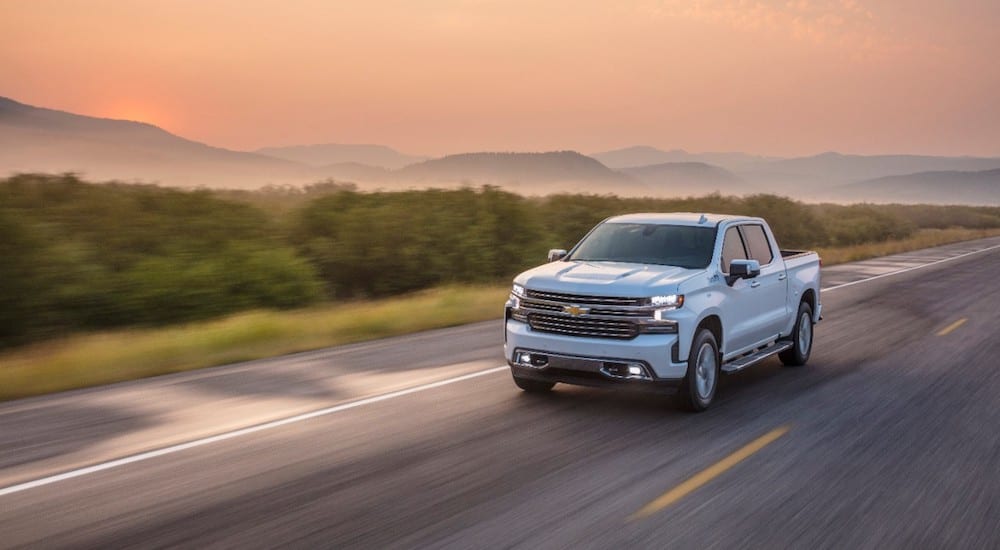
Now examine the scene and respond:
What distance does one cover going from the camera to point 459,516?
5973 mm

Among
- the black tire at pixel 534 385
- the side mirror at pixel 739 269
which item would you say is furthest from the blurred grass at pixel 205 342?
the side mirror at pixel 739 269

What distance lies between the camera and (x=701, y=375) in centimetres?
926

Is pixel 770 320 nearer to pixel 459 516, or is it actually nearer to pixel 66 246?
pixel 459 516

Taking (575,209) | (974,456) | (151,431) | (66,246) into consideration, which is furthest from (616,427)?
(575,209)

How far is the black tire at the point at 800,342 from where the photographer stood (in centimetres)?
1204

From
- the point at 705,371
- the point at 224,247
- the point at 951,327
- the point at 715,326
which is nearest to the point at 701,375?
the point at 705,371

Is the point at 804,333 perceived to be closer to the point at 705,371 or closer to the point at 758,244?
the point at 758,244

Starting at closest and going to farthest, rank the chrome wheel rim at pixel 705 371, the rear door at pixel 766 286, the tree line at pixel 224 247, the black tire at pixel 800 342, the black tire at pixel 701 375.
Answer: the black tire at pixel 701 375 < the chrome wheel rim at pixel 705 371 < the rear door at pixel 766 286 < the black tire at pixel 800 342 < the tree line at pixel 224 247

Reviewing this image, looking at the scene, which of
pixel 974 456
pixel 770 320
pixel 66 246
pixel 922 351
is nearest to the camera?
pixel 974 456

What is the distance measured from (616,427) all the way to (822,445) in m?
1.71

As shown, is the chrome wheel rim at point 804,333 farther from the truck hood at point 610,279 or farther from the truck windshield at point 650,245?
the truck hood at point 610,279

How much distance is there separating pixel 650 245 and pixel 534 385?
192 cm

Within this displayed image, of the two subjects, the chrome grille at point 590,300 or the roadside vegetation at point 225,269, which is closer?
the chrome grille at point 590,300

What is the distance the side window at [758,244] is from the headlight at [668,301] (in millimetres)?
2362
